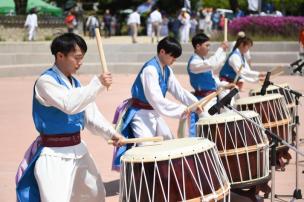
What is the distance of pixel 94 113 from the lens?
179 inches

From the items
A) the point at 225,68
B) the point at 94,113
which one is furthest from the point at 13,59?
the point at 94,113

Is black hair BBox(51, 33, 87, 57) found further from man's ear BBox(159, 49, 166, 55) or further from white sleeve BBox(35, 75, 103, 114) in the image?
man's ear BBox(159, 49, 166, 55)

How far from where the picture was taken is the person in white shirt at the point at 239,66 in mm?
8367

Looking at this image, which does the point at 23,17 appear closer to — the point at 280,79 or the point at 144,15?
the point at 144,15

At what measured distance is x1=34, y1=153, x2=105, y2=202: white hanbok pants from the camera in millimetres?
4203

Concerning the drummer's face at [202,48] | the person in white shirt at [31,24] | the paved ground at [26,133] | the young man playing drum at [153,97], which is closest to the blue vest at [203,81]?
the drummer's face at [202,48]

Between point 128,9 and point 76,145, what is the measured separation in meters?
33.6

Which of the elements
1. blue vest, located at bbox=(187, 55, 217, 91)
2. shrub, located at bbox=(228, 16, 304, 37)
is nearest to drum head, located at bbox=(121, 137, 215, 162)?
blue vest, located at bbox=(187, 55, 217, 91)

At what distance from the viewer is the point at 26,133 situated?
9.66 meters

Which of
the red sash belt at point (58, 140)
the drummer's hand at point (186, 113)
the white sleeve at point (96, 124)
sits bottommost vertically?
the drummer's hand at point (186, 113)

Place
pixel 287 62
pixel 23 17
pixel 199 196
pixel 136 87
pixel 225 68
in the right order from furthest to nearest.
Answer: pixel 23 17 < pixel 287 62 < pixel 225 68 < pixel 136 87 < pixel 199 196

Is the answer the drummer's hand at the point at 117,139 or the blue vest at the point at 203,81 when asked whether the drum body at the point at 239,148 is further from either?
the blue vest at the point at 203,81

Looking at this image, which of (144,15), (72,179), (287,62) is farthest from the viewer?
(144,15)

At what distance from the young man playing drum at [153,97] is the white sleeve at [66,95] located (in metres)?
1.62
